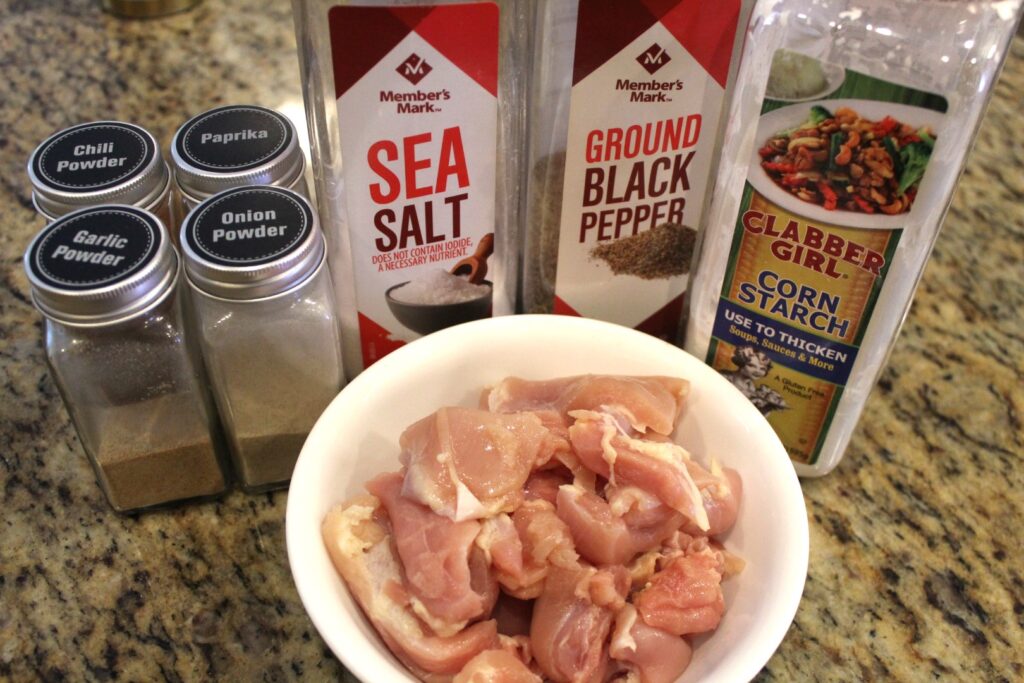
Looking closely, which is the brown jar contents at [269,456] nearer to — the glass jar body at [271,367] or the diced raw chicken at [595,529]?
the glass jar body at [271,367]

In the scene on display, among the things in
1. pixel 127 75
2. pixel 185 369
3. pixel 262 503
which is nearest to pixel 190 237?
A: pixel 185 369

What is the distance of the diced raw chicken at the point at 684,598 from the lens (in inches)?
32.7

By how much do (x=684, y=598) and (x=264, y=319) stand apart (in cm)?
48

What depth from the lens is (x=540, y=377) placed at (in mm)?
1042

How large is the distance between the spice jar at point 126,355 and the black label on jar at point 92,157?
0.24ft

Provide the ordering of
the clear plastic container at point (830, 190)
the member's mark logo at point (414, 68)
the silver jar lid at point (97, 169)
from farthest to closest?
1. the silver jar lid at point (97, 169)
2. the member's mark logo at point (414, 68)
3. the clear plastic container at point (830, 190)

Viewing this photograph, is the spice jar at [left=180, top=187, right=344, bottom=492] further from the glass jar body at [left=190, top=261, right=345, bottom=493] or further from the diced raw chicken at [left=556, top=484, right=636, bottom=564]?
the diced raw chicken at [left=556, top=484, right=636, bottom=564]

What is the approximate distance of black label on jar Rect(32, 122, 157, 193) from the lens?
39.3 inches

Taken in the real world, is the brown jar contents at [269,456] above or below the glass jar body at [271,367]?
below

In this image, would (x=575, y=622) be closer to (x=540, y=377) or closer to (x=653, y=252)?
(x=540, y=377)

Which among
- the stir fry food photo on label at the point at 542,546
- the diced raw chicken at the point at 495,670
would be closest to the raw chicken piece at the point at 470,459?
the stir fry food photo on label at the point at 542,546

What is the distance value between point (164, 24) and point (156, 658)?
3.86 ft

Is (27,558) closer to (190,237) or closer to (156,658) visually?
(156,658)

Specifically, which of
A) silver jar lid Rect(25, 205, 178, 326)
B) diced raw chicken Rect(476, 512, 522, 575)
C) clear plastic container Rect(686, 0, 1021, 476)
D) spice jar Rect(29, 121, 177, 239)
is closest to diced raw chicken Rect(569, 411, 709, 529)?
diced raw chicken Rect(476, 512, 522, 575)
